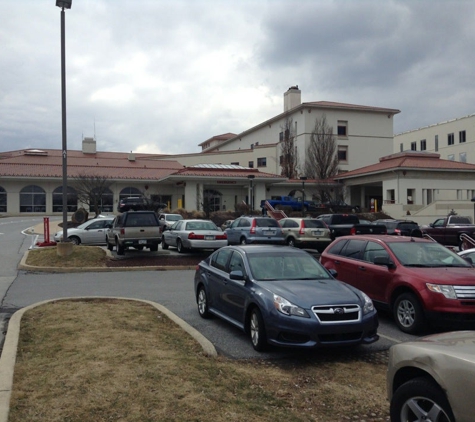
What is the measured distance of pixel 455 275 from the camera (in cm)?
845

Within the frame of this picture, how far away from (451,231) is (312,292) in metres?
21.2

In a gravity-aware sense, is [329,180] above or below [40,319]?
above

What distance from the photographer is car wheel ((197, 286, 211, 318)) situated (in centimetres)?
951

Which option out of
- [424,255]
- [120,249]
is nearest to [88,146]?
[120,249]

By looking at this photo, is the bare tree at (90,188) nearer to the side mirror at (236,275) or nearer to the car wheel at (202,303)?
the car wheel at (202,303)

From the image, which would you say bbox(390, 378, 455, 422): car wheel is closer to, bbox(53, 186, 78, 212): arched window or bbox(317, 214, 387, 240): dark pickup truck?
bbox(317, 214, 387, 240): dark pickup truck

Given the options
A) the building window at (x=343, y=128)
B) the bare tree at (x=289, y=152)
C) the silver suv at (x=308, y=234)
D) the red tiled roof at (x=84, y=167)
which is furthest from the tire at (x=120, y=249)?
the building window at (x=343, y=128)

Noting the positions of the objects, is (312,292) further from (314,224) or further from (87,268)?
(314,224)

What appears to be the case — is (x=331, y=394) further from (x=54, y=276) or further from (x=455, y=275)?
(x=54, y=276)

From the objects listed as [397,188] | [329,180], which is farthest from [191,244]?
[329,180]

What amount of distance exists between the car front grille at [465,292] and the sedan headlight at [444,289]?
0.06 metres

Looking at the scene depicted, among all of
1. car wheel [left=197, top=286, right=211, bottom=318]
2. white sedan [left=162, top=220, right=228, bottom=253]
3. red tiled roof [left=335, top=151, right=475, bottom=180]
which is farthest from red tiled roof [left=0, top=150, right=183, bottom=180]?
car wheel [left=197, top=286, right=211, bottom=318]

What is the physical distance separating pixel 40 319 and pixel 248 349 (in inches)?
143

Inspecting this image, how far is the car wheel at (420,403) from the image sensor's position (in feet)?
12.4
